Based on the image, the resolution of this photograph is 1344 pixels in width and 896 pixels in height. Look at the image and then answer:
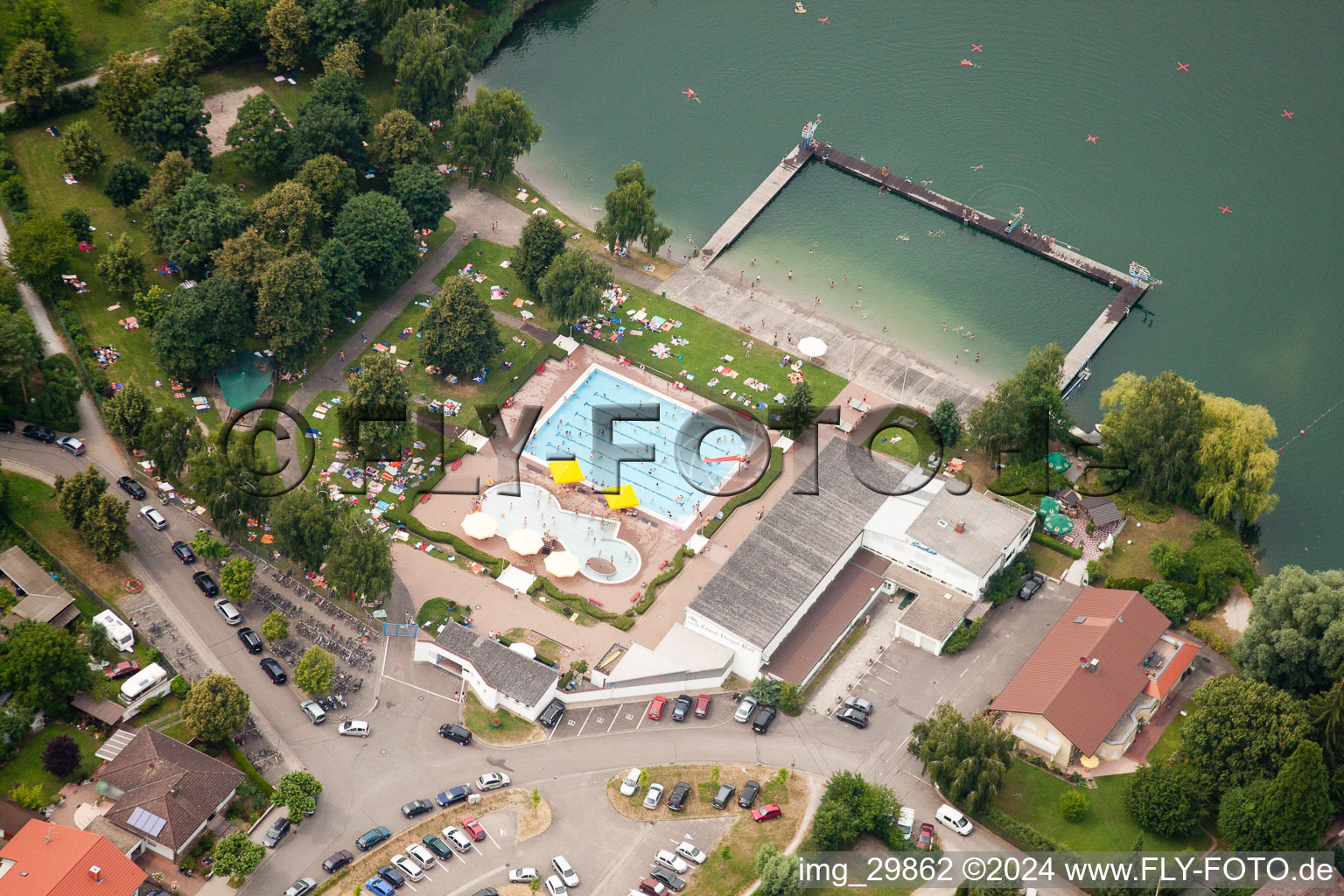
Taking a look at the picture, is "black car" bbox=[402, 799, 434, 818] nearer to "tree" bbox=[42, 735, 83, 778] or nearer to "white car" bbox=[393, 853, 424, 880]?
"white car" bbox=[393, 853, 424, 880]

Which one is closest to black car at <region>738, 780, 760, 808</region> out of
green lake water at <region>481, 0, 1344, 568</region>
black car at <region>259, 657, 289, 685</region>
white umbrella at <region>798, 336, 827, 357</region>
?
black car at <region>259, 657, 289, 685</region>

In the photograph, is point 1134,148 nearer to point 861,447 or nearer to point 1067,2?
point 1067,2

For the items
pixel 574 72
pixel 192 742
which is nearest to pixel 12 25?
pixel 574 72

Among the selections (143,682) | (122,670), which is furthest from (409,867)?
(122,670)

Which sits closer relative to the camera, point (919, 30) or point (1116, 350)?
point (1116, 350)

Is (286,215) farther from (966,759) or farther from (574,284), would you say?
(966,759)

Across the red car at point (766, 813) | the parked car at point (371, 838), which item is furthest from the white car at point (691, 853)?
the parked car at point (371, 838)

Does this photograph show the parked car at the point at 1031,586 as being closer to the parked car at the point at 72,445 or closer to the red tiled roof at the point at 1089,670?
the red tiled roof at the point at 1089,670
